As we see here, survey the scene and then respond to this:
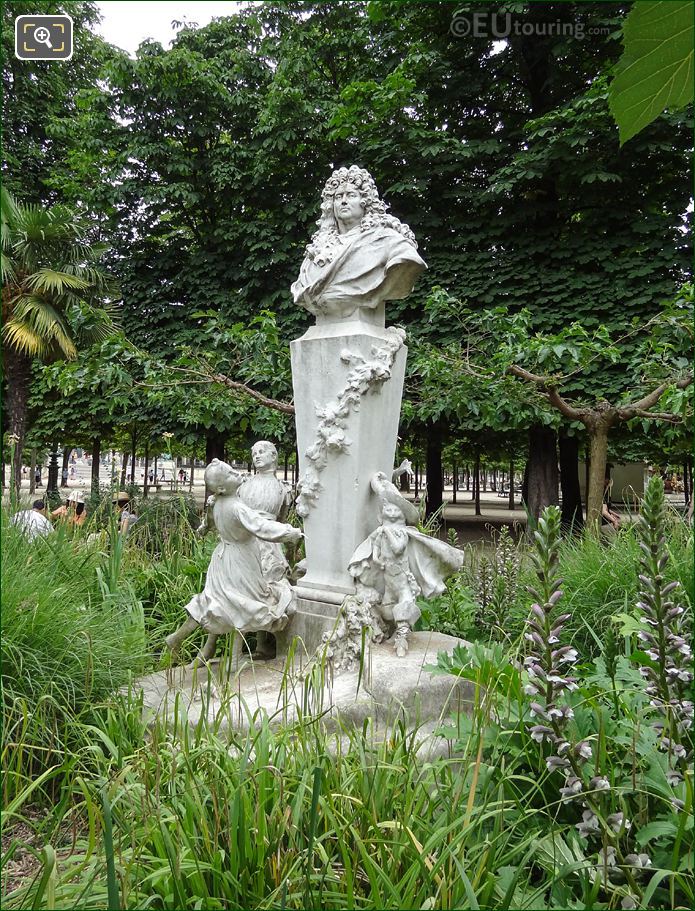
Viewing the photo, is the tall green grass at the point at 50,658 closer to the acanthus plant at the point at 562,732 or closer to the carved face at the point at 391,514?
the carved face at the point at 391,514

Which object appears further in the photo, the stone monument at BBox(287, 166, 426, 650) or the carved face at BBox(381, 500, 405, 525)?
the stone monument at BBox(287, 166, 426, 650)

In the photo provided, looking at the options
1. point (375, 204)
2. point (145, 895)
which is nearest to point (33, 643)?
point (145, 895)

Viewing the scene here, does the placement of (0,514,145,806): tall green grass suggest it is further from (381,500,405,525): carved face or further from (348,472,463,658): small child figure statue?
(381,500,405,525): carved face

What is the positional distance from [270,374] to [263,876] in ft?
21.4

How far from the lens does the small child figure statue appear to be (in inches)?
163

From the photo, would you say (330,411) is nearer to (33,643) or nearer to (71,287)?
(33,643)

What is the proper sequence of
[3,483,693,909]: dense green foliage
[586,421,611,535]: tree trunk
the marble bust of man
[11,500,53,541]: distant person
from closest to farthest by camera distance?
[3,483,693,909]: dense green foliage → the marble bust of man → [11,500,53,541]: distant person → [586,421,611,535]: tree trunk

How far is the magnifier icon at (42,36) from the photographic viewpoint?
1.40 meters

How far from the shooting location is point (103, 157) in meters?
12.4

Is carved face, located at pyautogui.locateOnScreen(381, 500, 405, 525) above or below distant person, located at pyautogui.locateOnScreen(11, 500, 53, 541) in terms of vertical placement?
above

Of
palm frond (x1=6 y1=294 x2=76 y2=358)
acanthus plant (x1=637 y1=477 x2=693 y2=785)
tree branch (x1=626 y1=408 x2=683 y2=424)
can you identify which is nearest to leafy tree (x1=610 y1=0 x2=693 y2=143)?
acanthus plant (x1=637 y1=477 x2=693 y2=785)

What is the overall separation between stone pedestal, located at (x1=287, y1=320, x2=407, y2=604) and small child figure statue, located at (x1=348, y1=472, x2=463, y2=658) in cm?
18

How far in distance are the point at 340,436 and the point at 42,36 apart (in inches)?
124

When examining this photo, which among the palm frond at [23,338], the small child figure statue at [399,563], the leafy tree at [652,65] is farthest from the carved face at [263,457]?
the palm frond at [23,338]
